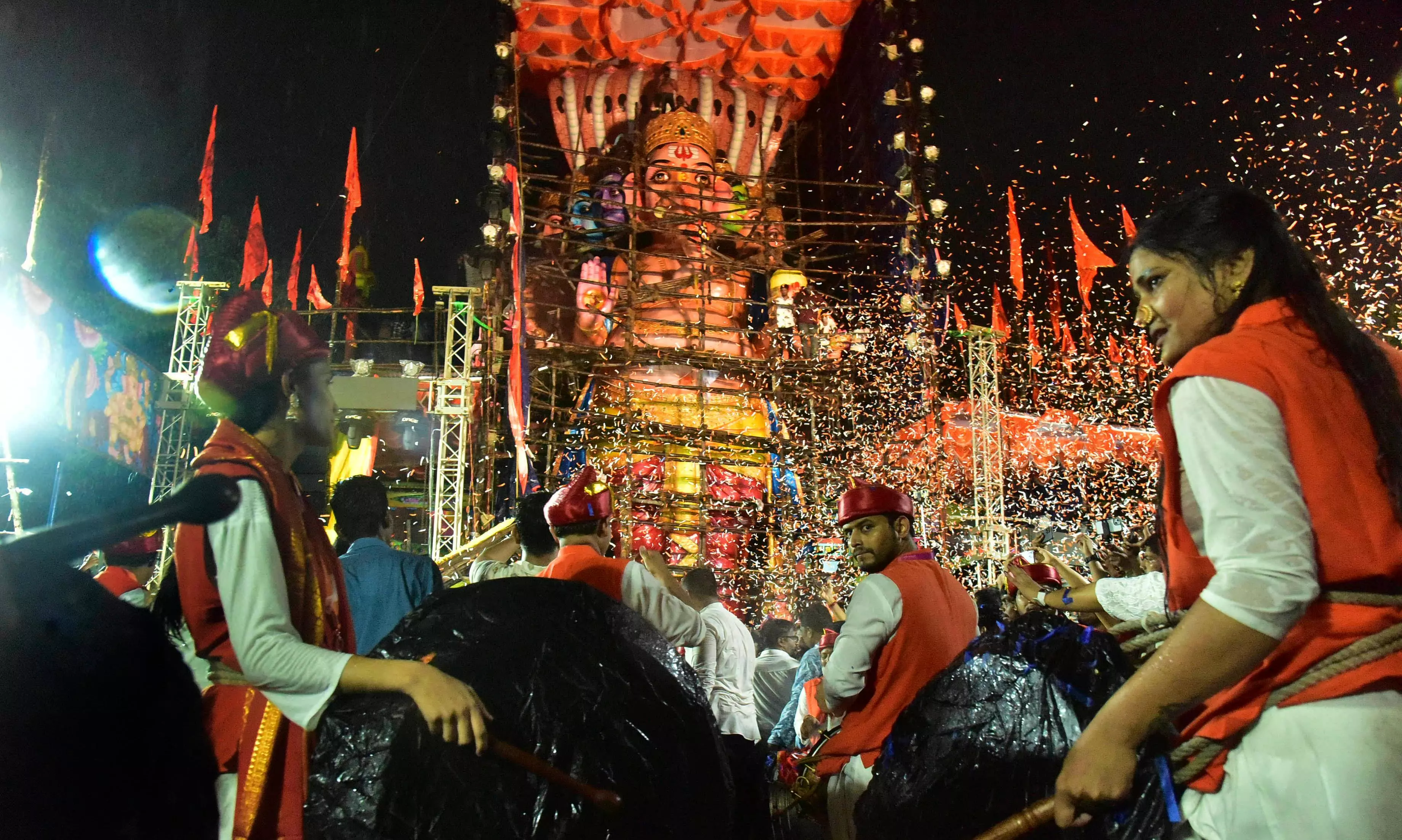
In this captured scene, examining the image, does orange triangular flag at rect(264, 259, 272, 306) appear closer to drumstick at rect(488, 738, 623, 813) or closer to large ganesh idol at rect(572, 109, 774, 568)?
large ganesh idol at rect(572, 109, 774, 568)

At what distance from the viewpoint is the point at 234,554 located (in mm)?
1834

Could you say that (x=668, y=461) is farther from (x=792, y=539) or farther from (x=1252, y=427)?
(x=1252, y=427)

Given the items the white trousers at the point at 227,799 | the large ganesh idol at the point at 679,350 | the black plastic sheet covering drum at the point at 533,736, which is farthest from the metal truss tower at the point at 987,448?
the white trousers at the point at 227,799

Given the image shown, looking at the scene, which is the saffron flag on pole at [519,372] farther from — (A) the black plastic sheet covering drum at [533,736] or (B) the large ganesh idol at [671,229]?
(A) the black plastic sheet covering drum at [533,736]

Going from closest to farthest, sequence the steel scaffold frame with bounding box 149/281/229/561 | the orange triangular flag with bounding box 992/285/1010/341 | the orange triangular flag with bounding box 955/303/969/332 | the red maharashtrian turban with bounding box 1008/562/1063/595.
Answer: the red maharashtrian turban with bounding box 1008/562/1063/595 → the steel scaffold frame with bounding box 149/281/229/561 → the orange triangular flag with bounding box 955/303/969/332 → the orange triangular flag with bounding box 992/285/1010/341

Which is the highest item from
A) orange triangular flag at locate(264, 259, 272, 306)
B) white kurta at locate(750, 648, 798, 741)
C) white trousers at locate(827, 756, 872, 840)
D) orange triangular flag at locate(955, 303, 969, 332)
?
orange triangular flag at locate(264, 259, 272, 306)

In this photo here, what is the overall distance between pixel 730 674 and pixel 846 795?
6.45 ft

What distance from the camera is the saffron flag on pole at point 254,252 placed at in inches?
664

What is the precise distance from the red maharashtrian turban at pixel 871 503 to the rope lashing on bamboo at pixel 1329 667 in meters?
2.22

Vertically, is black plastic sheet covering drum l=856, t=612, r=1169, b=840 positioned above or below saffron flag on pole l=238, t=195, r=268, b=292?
below

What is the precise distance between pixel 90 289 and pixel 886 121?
17.4 meters

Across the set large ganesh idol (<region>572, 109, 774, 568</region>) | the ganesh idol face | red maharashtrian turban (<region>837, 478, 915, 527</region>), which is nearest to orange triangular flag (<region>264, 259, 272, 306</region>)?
large ganesh idol (<region>572, 109, 774, 568</region>)

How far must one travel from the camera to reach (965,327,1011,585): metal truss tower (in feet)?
39.1

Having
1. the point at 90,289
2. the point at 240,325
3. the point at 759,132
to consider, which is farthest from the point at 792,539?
the point at 90,289
